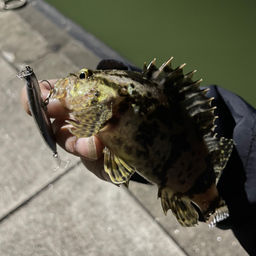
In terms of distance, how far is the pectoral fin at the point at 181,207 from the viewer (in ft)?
5.90

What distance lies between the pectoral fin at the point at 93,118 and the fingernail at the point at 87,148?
0.26 metres

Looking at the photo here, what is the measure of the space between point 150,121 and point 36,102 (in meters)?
0.65

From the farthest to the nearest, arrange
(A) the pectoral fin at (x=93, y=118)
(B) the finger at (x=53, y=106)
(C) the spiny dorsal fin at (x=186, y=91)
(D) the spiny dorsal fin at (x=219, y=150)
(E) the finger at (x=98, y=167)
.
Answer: (E) the finger at (x=98, y=167), (B) the finger at (x=53, y=106), (D) the spiny dorsal fin at (x=219, y=150), (C) the spiny dorsal fin at (x=186, y=91), (A) the pectoral fin at (x=93, y=118)

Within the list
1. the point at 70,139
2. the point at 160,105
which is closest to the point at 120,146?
the point at 160,105

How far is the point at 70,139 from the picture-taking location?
74.9 inches

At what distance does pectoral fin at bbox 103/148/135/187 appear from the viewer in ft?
5.31

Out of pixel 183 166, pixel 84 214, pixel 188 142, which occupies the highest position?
pixel 188 142

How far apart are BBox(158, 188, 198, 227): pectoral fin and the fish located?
0.33ft

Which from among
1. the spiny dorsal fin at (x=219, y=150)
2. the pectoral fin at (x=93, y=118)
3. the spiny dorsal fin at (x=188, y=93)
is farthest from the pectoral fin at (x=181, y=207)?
the pectoral fin at (x=93, y=118)

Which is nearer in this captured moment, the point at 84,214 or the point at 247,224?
the point at 247,224

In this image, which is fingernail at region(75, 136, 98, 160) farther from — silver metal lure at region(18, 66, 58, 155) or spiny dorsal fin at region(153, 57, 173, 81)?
spiny dorsal fin at region(153, 57, 173, 81)

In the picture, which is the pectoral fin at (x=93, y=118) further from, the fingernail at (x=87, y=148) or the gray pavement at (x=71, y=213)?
the gray pavement at (x=71, y=213)

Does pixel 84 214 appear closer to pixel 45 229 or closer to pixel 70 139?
pixel 45 229

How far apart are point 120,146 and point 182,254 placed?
168 cm
